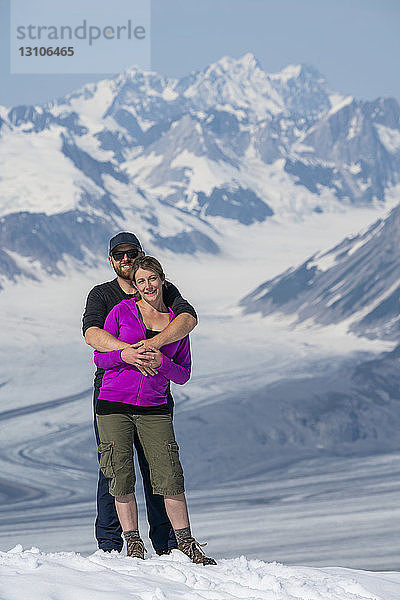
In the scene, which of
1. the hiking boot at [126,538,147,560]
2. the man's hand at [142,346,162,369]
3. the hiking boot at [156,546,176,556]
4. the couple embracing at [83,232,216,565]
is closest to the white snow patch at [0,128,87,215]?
the hiking boot at [156,546,176,556]

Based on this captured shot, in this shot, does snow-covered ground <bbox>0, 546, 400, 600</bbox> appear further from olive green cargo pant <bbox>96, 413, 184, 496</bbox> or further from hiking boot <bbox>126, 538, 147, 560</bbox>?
olive green cargo pant <bbox>96, 413, 184, 496</bbox>

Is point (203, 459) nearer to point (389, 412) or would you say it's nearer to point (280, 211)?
point (389, 412)

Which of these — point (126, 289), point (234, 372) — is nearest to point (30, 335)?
point (234, 372)

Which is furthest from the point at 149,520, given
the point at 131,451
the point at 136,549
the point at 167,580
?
the point at 167,580

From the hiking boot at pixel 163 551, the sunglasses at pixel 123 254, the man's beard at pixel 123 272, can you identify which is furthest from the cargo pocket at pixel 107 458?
the sunglasses at pixel 123 254

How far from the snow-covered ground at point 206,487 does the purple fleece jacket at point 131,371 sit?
2.86 ft

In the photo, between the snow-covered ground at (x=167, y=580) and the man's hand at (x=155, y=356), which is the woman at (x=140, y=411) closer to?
the man's hand at (x=155, y=356)

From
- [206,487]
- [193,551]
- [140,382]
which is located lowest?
[206,487]

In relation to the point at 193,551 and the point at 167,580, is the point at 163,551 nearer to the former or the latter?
the point at 193,551

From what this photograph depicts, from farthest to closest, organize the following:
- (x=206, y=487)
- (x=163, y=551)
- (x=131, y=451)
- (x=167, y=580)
Result: (x=206, y=487) < (x=163, y=551) < (x=131, y=451) < (x=167, y=580)

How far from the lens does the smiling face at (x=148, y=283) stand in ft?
16.1

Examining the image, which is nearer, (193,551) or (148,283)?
(148,283)

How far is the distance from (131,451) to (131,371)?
458mm

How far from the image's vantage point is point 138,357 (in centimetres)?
477
